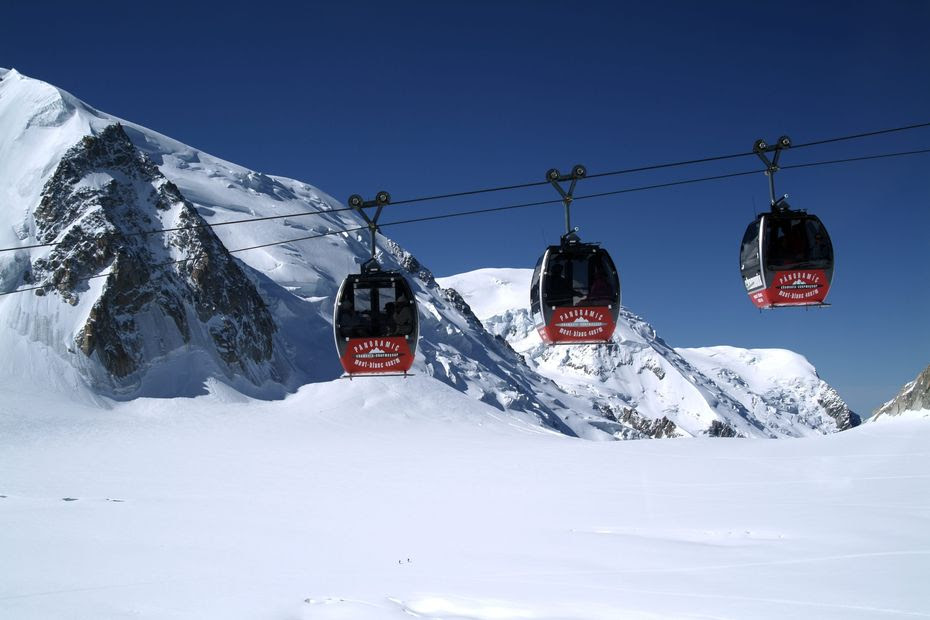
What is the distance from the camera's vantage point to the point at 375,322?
1152 centimetres

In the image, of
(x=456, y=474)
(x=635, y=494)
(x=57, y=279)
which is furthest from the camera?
(x=57, y=279)

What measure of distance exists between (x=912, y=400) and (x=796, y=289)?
34.5 meters

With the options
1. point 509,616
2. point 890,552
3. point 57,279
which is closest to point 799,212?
point 890,552

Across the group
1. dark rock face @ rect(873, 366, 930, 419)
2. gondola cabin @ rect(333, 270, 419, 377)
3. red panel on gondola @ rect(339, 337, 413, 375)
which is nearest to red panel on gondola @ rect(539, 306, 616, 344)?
gondola cabin @ rect(333, 270, 419, 377)

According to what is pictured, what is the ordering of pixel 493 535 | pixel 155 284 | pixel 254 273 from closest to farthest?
pixel 493 535 < pixel 155 284 < pixel 254 273

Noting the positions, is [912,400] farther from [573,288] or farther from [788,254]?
[573,288]

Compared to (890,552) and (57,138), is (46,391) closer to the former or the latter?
(57,138)

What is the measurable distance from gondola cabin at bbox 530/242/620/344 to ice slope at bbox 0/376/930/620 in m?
3.36

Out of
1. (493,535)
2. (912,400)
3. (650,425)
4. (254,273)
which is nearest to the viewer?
(493,535)

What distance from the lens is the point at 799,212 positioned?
33.9 ft

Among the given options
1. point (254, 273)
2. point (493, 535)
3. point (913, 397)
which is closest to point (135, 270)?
point (254, 273)

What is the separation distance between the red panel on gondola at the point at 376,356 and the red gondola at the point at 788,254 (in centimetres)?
547

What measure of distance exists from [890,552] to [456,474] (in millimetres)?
14638

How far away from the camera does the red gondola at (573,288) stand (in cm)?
1076
